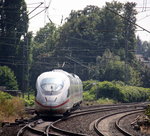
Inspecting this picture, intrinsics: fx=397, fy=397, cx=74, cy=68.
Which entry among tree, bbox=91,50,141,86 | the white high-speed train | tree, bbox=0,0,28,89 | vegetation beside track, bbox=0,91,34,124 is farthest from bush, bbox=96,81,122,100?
the white high-speed train

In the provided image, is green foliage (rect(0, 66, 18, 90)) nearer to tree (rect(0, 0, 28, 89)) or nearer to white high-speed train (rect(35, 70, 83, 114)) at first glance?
tree (rect(0, 0, 28, 89))

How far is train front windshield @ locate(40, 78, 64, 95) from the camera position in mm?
23047

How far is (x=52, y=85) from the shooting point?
2333 cm

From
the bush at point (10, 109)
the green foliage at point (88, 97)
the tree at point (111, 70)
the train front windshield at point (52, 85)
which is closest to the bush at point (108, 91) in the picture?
the green foliage at point (88, 97)

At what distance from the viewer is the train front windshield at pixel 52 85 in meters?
23.0

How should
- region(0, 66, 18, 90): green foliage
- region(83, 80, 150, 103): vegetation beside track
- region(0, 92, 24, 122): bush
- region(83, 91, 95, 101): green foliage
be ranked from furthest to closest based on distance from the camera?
1. region(83, 91, 95, 101): green foliage
2. region(83, 80, 150, 103): vegetation beside track
3. region(0, 66, 18, 90): green foliage
4. region(0, 92, 24, 122): bush

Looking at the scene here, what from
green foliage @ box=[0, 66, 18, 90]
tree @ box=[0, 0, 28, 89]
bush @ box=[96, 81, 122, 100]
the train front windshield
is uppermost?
tree @ box=[0, 0, 28, 89]

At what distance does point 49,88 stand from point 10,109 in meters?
2.79

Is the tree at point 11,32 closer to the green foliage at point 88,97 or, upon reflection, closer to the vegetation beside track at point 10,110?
the green foliage at point 88,97

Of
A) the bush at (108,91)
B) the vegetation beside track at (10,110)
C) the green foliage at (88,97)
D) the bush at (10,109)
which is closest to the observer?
the vegetation beside track at (10,110)

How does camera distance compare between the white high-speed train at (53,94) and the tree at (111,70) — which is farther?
the tree at (111,70)

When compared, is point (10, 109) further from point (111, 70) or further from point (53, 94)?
point (111, 70)

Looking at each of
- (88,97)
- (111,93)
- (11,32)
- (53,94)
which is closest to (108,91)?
(111,93)

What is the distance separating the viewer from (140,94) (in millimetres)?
60969
